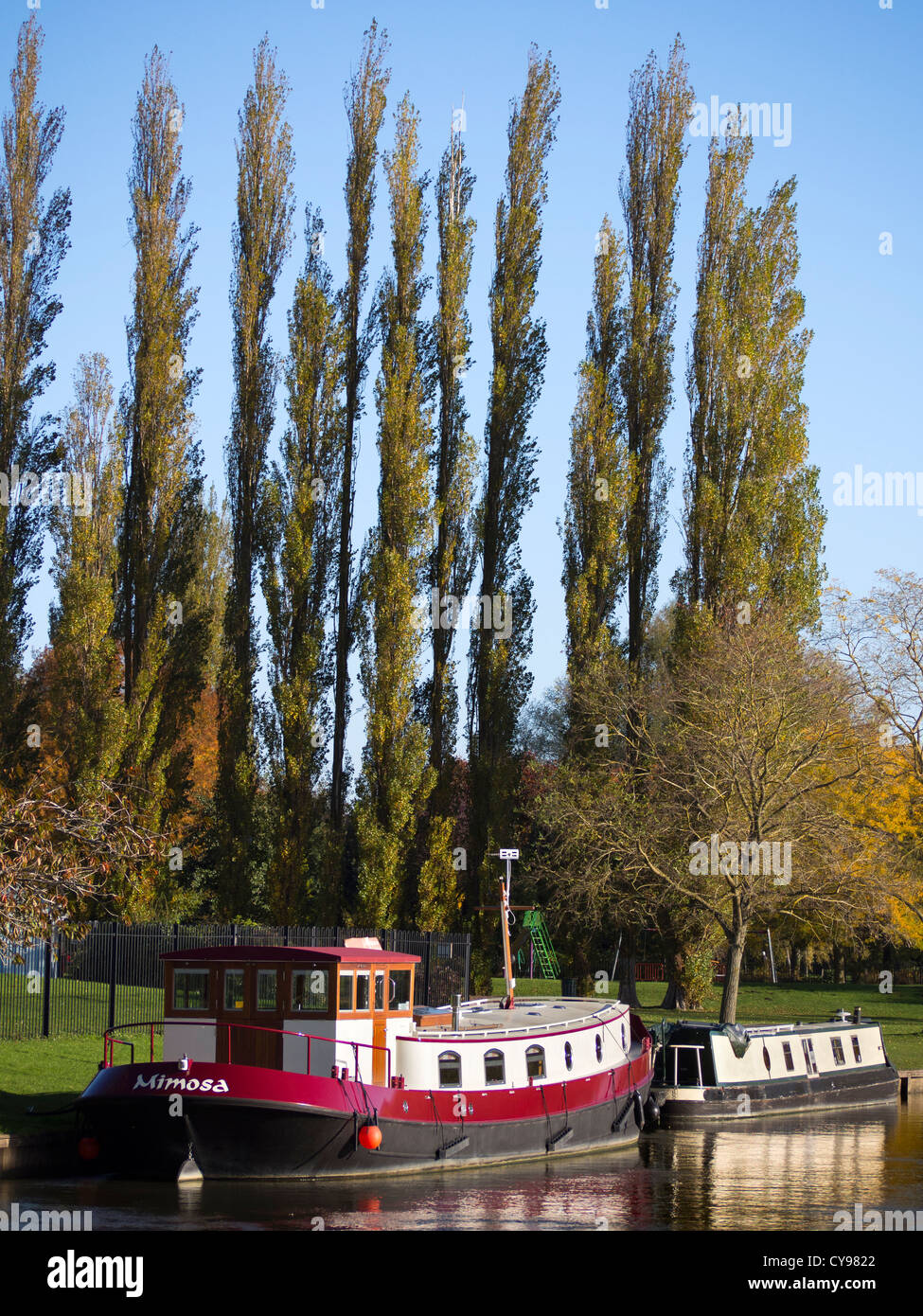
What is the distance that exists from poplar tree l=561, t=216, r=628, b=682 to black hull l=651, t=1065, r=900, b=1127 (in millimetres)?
15667

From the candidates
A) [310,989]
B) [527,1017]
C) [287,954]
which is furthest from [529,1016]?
[287,954]

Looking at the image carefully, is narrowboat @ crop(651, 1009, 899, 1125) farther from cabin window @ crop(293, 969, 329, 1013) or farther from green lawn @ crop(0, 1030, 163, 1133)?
green lawn @ crop(0, 1030, 163, 1133)

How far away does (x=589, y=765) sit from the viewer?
44.5m

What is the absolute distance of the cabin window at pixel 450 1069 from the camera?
25047 millimetres

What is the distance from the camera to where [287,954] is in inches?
957

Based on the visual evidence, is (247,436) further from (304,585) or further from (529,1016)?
(529,1016)

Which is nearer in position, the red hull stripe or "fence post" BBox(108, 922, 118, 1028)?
the red hull stripe

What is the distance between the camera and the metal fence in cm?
3164

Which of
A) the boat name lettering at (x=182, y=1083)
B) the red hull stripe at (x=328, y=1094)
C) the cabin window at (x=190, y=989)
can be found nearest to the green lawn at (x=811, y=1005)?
the red hull stripe at (x=328, y=1094)

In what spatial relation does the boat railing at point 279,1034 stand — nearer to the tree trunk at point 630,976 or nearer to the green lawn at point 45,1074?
the green lawn at point 45,1074

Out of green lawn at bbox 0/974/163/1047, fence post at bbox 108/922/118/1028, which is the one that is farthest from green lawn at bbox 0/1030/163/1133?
green lawn at bbox 0/974/163/1047
